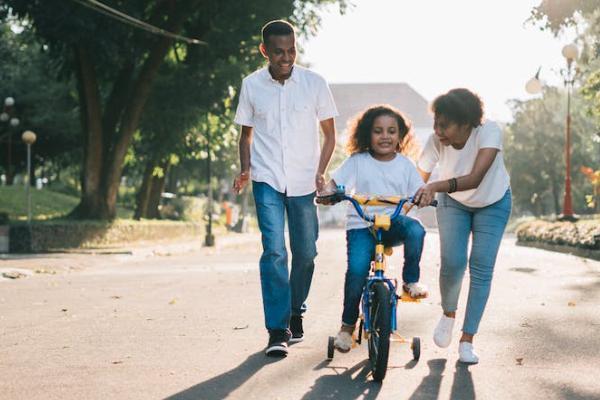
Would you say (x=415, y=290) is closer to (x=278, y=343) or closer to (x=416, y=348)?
(x=416, y=348)

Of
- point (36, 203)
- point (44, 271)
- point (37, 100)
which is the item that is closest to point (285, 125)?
point (44, 271)

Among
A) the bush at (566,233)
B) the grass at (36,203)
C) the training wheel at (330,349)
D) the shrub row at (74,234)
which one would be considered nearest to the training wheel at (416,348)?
the training wheel at (330,349)

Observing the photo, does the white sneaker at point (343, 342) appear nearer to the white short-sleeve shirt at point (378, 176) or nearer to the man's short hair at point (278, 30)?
the white short-sleeve shirt at point (378, 176)

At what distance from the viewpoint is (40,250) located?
22.2 m

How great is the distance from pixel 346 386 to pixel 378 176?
4.42 ft

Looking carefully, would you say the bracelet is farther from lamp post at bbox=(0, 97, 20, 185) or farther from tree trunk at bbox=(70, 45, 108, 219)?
lamp post at bbox=(0, 97, 20, 185)

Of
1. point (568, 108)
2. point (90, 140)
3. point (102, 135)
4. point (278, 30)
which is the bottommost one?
point (278, 30)

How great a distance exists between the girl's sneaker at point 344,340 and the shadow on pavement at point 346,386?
13 centimetres

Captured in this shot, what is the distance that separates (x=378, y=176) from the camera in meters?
5.80

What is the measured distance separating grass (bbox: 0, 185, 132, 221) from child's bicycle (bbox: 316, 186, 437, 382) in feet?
97.7

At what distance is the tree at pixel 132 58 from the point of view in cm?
2444

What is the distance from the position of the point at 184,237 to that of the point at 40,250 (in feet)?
45.6

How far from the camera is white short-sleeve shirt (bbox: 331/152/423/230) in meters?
5.78

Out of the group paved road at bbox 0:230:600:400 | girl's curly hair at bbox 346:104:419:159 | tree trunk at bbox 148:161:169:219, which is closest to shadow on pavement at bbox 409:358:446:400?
paved road at bbox 0:230:600:400
